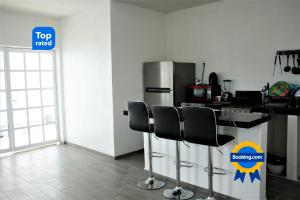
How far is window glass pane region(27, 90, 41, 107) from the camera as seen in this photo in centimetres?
562

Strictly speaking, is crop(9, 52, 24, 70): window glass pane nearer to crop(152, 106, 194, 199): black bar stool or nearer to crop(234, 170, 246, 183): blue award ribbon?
crop(152, 106, 194, 199): black bar stool

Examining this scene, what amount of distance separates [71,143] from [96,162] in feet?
4.94

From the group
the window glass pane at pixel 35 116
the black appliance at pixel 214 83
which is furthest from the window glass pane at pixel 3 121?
the black appliance at pixel 214 83

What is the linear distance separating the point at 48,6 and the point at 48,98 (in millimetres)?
2023

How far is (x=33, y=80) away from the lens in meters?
5.66

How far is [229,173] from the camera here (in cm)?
308

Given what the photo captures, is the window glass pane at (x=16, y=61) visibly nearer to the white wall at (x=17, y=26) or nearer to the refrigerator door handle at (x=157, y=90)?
the white wall at (x=17, y=26)

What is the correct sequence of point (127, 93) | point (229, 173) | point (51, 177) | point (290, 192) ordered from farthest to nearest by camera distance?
point (127, 93)
point (51, 177)
point (290, 192)
point (229, 173)

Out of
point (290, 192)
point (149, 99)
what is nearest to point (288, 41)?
point (290, 192)

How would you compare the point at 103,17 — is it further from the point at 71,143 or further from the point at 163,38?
the point at 71,143

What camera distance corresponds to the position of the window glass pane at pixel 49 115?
233 inches

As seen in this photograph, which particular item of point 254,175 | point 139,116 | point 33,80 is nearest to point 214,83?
point 139,116

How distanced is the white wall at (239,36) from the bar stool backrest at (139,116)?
217 centimetres

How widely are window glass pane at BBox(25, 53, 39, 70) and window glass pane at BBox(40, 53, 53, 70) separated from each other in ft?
0.35
